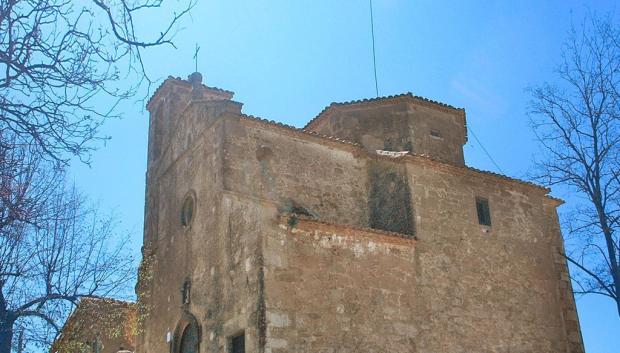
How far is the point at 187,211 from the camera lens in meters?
17.7

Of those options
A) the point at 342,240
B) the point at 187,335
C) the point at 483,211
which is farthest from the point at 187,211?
the point at 483,211

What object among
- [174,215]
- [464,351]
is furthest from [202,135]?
[464,351]

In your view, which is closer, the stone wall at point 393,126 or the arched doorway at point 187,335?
the arched doorway at point 187,335

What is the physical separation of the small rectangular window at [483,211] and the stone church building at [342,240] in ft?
0.09

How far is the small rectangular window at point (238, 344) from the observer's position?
1373 centimetres

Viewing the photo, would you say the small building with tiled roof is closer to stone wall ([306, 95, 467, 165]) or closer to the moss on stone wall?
the moss on stone wall

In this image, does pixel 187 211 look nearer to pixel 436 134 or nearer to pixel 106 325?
pixel 106 325

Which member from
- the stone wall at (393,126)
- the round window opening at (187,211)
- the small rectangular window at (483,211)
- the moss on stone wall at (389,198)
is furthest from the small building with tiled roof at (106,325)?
the small rectangular window at (483,211)

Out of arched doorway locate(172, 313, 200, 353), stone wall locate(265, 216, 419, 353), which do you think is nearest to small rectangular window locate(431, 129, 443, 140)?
stone wall locate(265, 216, 419, 353)

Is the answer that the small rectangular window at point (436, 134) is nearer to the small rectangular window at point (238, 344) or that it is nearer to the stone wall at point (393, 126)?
the stone wall at point (393, 126)

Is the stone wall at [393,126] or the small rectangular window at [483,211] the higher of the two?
the stone wall at [393,126]

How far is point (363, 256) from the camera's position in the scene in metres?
15.1

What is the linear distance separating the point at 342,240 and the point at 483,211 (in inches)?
203

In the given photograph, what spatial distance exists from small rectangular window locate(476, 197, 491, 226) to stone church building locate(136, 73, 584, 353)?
0.09ft
